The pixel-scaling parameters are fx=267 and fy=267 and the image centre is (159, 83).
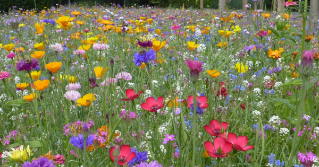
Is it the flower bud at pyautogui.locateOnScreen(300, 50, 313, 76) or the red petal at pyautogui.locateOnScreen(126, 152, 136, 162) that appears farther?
the red petal at pyautogui.locateOnScreen(126, 152, 136, 162)

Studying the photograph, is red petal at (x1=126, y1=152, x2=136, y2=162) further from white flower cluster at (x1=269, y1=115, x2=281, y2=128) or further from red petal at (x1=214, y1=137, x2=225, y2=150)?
white flower cluster at (x1=269, y1=115, x2=281, y2=128)

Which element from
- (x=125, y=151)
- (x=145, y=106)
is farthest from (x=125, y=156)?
(x=145, y=106)

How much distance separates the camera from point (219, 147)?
71cm

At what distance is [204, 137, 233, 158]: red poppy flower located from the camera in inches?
28.3

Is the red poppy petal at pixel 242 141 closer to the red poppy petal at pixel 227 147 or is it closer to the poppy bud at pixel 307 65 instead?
the red poppy petal at pixel 227 147

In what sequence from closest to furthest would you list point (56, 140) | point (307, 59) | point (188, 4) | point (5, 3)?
point (307, 59) → point (56, 140) → point (5, 3) → point (188, 4)

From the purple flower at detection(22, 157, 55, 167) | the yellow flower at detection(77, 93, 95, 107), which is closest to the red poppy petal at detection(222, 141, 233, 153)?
the purple flower at detection(22, 157, 55, 167)

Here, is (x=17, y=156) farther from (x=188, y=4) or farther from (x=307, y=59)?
(x=188, y=4)

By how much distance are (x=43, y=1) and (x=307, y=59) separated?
39.7ft

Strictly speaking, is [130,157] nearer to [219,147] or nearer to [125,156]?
[125,156]

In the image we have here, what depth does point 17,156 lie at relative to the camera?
0.83 metres

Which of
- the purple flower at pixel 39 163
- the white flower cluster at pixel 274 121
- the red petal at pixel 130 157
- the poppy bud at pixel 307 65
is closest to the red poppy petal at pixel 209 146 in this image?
the red petal at pixel 130 157

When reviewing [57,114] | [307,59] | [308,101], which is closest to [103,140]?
[57,114]

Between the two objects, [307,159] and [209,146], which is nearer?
[209,146]
